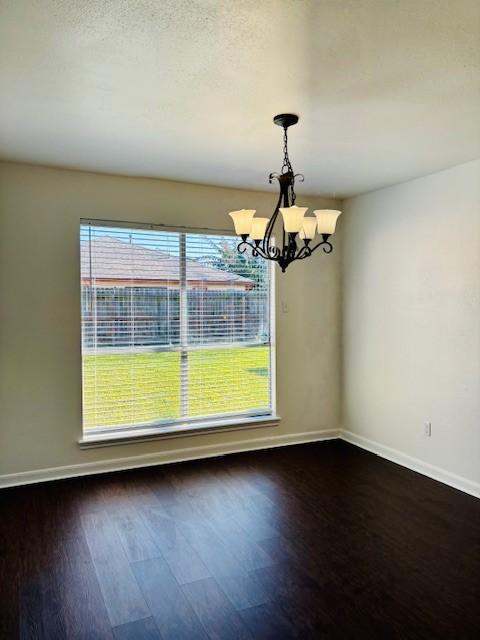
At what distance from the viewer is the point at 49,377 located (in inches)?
145

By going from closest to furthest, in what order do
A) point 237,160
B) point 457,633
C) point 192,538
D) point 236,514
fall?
point 457,633
point 192,538
point 236,514
point 237,160

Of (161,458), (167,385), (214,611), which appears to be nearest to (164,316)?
(167,385)

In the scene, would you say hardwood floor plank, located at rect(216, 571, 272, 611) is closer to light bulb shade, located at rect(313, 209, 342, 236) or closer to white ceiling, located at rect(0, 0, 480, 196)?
light bulb shade, located at rect(313, 209, 342, 236)

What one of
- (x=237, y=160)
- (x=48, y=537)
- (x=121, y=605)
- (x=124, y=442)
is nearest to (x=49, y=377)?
(x=124, y=442)

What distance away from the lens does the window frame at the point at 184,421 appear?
3852 millimetres

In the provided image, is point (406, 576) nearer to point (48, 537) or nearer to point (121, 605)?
point (121, 605)

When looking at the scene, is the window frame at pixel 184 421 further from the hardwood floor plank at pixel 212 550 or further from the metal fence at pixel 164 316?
the hardwood floor plank at pixel 212 550

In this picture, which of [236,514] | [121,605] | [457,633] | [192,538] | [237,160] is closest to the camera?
[457,633]

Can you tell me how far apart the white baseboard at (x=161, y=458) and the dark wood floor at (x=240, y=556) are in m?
0.11

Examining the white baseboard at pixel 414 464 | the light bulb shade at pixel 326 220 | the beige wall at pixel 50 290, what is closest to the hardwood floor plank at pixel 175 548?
the beige wall at pixel 50 290

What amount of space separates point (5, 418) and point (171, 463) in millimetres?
1399

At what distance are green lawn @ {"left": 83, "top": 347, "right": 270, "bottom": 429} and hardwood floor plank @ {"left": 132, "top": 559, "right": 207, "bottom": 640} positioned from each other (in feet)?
5.24

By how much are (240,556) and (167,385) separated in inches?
71.5

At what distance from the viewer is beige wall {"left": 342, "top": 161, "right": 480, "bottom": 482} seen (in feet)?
11.5
